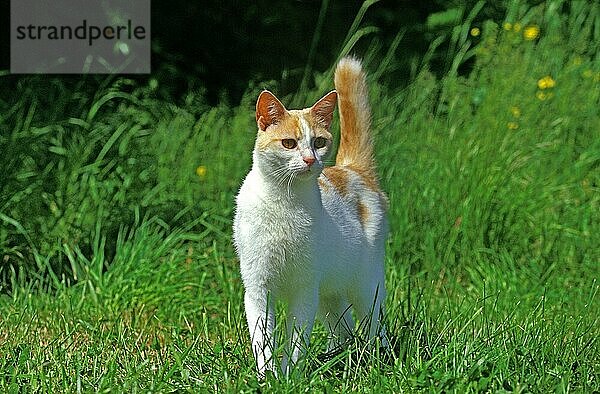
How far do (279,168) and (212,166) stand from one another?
2.21m

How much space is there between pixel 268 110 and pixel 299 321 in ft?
2.17

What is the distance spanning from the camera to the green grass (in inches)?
116

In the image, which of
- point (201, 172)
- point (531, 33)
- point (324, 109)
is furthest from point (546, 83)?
point (324, 109)

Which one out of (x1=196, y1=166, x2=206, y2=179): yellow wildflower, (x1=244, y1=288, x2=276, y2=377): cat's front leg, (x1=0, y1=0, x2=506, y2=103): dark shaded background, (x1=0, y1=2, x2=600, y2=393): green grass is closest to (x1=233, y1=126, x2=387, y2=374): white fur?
(x1=244, y1=288, x2=276, y2=377): cat's front leg

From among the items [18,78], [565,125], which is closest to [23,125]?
[18,78]

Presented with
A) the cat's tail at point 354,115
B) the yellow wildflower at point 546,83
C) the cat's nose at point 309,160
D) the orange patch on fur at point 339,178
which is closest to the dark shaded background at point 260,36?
the yellow wildflower at point 546,83

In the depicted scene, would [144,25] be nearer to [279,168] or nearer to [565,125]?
[565,125]

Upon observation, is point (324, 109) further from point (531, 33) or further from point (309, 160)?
point (531, 33)

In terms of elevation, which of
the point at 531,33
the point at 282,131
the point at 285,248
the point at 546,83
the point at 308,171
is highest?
the point at 531,33

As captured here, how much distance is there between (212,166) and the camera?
5.09 meters

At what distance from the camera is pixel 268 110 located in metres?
2.96

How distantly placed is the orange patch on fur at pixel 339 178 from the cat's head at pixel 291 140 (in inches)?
13.8

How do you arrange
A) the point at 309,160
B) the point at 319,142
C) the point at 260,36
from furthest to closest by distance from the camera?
the point at 260,36 < the point at 319,142 < the point at 309,160

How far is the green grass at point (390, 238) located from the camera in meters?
2.94
